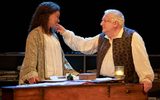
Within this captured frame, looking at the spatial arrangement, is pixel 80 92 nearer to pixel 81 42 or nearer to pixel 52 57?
pixel 52 57

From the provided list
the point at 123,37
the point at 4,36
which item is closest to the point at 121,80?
the point at 123,37

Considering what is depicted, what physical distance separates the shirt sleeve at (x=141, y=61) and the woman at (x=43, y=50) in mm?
750

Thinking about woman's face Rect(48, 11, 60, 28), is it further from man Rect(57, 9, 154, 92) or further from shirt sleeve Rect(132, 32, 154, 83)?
shirt sleeve Rect(132, 32, 154, 83)

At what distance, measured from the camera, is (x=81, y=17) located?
6.14 meters

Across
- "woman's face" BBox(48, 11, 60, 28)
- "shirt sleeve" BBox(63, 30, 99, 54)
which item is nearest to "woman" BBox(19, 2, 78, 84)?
"woman's face" BBox(48, 11, 60, 28)

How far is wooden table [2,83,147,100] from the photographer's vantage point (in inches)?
132

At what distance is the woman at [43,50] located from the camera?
4195 mm

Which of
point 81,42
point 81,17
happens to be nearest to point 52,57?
point 81,42

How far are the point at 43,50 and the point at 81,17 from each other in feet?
6.48

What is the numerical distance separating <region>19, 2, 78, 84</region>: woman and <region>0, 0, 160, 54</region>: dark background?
173 centimetres

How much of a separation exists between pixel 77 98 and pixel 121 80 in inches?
18.4

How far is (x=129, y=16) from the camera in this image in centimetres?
615

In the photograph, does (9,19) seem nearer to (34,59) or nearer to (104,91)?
(34,59)

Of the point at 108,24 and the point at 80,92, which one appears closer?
the point at 80,92
